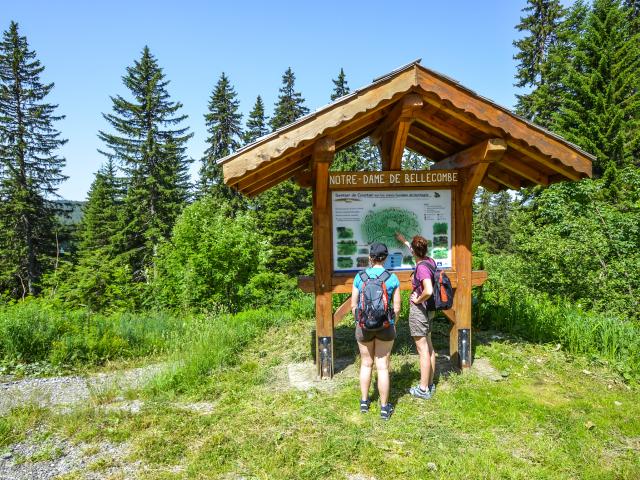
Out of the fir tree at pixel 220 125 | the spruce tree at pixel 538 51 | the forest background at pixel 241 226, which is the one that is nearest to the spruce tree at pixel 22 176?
the forest background at pixel 241 226

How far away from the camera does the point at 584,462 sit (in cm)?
352

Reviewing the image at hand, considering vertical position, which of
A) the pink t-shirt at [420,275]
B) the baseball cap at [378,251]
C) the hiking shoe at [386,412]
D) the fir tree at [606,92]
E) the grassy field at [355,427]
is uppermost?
the fir tree at [606,92]

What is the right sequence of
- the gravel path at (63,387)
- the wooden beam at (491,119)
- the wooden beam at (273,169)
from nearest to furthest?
the wooden beam at (491,119), the wooden beam at (273,169), the gravel path at (63,387)

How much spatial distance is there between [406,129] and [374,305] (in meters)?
2.53

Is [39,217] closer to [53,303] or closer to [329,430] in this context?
[53,303]

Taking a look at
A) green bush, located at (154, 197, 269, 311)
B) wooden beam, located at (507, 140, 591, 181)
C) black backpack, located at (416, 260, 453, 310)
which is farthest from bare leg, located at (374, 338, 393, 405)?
green bush, located at (154, 197, 269, 311)

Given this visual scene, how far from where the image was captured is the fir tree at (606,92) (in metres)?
18.6

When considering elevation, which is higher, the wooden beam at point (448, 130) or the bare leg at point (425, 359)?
the wooden beam at point (448, 130)

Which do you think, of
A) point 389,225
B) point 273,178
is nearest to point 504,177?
point 389,225

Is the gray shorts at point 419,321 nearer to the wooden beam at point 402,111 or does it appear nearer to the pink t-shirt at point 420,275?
the pink t-shirt at point 420,275

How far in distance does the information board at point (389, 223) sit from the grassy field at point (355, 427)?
1571 millimetres

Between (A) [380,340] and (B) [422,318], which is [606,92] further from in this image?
(A) [380,340]

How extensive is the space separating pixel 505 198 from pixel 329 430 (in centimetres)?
4884

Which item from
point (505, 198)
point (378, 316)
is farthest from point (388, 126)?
point (505, 198)
